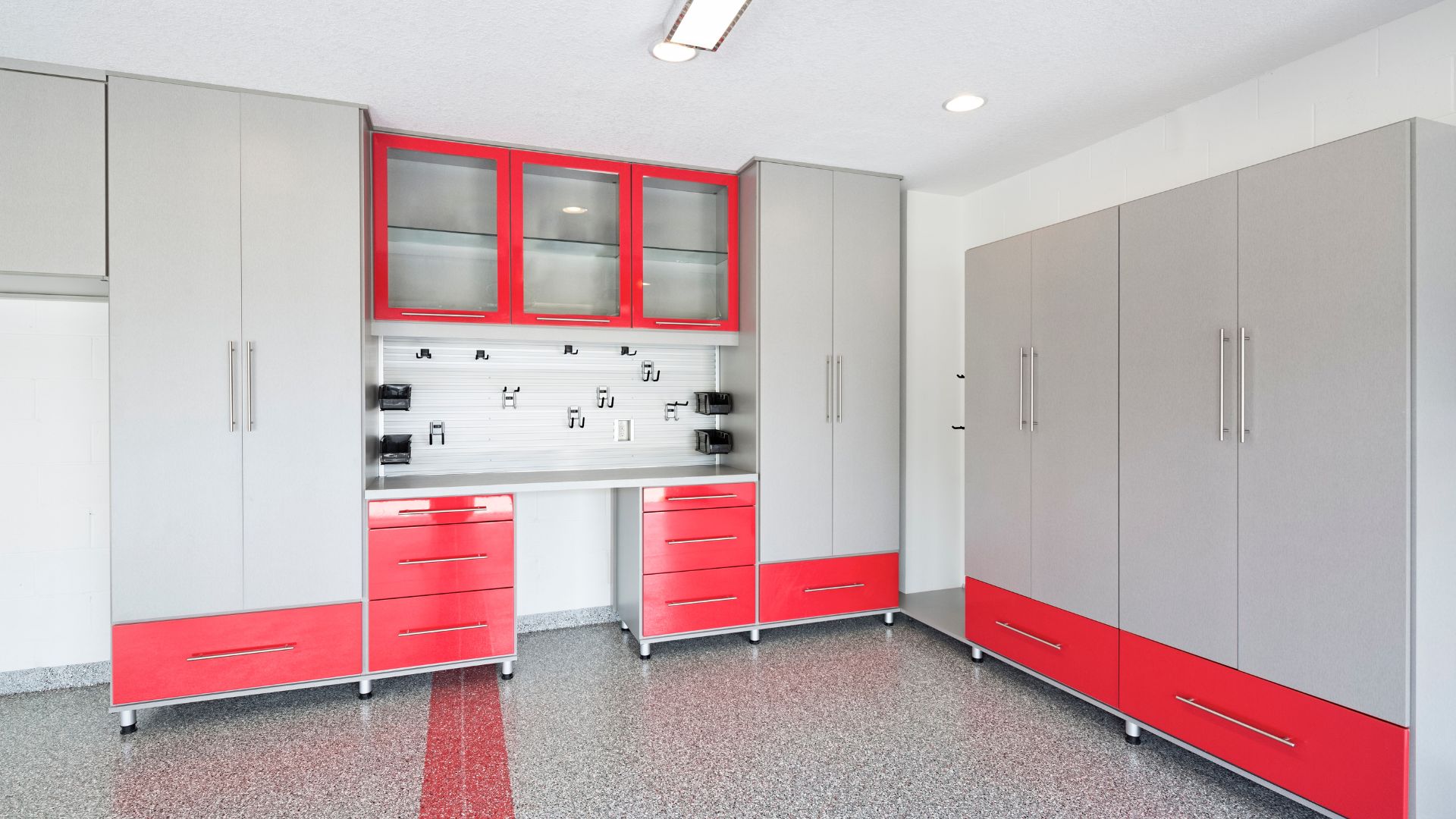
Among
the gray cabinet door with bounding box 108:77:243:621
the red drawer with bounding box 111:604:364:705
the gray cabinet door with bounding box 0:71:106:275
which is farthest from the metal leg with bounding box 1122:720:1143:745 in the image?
the gray cabinet door with bounding box 0:71:106:275

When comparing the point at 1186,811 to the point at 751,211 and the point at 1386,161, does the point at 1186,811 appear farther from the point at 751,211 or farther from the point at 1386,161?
the point at 751,211

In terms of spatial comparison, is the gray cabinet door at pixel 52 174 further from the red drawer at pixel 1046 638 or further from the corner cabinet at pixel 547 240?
the red drawer at pixel 1046 638

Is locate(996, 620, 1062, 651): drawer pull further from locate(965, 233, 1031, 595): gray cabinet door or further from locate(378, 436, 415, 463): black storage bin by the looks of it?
locate(378, 436, 415, 463): black storage bin

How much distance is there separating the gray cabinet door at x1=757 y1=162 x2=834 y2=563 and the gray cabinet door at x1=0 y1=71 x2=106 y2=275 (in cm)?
270

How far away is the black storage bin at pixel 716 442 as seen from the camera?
3.98m

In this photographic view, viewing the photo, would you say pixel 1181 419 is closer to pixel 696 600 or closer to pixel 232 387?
pixel 696 600

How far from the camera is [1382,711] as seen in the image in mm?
1970

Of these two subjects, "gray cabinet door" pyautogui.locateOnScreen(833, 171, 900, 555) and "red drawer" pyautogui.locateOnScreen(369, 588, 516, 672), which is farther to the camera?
"gray cabinet door" pyautogui.locateOnScreen(833, 171, 900, 555)

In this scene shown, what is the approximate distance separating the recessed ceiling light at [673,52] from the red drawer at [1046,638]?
2587mm

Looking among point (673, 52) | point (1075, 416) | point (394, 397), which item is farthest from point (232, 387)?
point (1075, 416)

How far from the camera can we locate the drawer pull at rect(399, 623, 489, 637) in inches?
122

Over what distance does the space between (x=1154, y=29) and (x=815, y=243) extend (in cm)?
175

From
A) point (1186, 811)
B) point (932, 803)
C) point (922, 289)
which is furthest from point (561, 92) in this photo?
point (1186, 811)

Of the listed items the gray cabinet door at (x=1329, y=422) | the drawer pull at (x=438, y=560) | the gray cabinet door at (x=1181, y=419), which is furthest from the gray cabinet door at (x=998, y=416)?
the drawer pull at (x=438, y=560)
